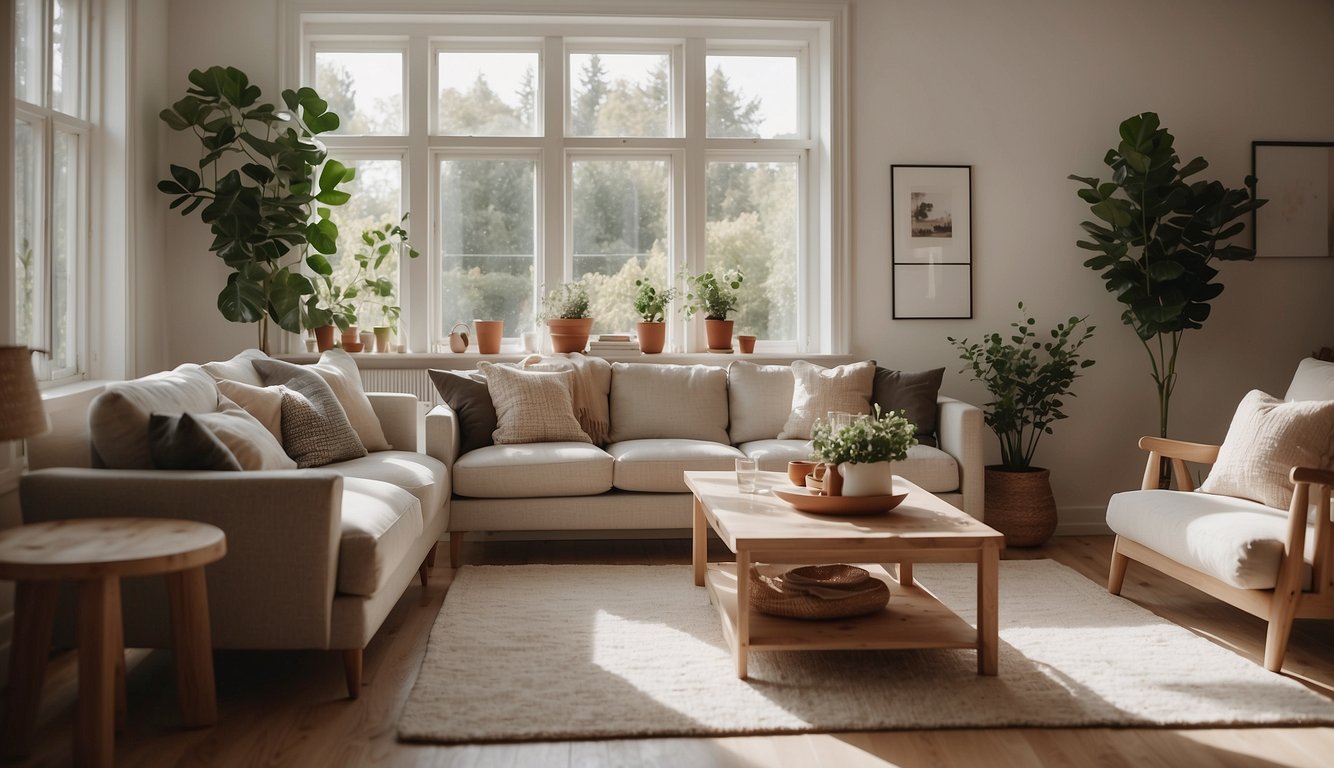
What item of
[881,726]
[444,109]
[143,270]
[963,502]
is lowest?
[881,726]

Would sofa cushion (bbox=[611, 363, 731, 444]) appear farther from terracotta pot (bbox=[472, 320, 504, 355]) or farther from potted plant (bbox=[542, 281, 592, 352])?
terracotta pot (bbox=[472, 320, 504, 355])

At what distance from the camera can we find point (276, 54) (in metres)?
5.05

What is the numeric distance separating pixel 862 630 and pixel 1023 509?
2.17m

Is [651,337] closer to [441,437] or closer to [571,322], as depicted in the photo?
[571,322]

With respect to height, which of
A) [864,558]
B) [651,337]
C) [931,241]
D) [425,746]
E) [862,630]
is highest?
[931,241]

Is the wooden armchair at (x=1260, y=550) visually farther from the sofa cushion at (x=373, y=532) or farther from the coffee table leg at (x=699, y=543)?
the sofa cushion at (x=373, y=532)

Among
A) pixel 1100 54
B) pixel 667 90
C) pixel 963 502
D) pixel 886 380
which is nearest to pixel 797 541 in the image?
pixel 963 502

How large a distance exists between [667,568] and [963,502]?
1.31 meters

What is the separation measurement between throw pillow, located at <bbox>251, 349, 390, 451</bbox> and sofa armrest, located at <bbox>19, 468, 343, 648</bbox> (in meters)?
1.36

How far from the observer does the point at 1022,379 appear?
16.0 ft

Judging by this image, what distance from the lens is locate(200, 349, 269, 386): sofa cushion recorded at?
11.8 ft

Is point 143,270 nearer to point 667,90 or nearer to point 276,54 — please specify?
point 276,54

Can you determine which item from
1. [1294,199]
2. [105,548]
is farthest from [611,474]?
[1294,199]

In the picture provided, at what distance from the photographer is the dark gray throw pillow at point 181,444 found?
107 inches
